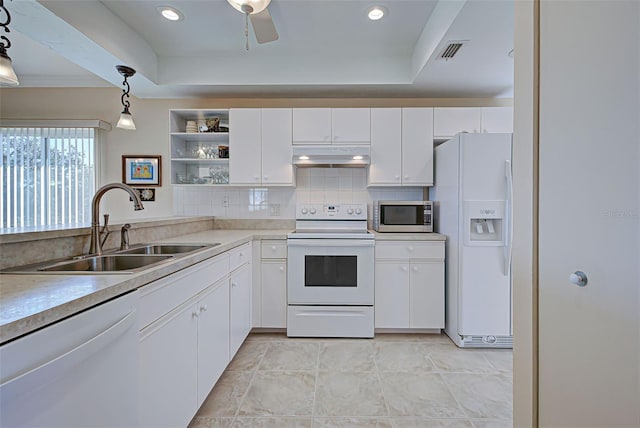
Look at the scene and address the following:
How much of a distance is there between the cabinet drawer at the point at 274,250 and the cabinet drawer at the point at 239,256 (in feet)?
0.54

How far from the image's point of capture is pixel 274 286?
266 cm

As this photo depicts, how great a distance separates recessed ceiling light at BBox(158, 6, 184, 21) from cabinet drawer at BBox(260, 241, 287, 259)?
1.94 meters

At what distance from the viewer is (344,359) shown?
7.41 ft

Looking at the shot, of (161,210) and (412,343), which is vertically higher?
(161,210)

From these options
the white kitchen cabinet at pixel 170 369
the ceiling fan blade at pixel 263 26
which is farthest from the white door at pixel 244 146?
the white kitchen cabinet at pixel 170 369

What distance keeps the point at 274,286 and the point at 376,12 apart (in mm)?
2361

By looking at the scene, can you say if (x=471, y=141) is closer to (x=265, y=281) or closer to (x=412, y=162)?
(x=412, y=162)

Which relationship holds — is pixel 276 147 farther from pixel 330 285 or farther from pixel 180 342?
pixel 180 342

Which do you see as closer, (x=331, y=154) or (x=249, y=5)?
(x=249, y=5)

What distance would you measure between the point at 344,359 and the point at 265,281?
3.08ft

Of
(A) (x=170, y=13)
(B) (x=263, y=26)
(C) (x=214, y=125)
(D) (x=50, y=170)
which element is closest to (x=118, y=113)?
(D) (x=50, y=170)

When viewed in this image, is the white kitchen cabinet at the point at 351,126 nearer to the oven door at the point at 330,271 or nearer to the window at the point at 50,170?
the oven door at the point at 330,271

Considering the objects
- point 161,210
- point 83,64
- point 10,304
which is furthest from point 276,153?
point 10,304

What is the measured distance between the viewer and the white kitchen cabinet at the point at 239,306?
81.0 inches
